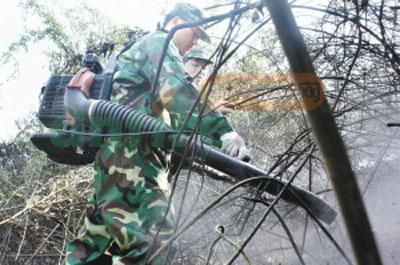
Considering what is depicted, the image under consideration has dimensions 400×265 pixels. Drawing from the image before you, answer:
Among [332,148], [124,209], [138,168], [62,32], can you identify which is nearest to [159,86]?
[138,168]

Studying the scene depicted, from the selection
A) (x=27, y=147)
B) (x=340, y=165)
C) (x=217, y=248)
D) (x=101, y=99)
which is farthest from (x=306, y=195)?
(x=27, y=147)

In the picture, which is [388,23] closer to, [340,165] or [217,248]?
[340,165]

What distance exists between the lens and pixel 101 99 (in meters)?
2.37

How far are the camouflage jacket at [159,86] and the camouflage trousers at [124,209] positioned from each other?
0.79 ft

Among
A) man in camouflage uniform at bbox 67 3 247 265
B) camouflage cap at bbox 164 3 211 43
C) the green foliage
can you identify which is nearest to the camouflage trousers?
man in camouflage uniform at bbox 67 3 247 265

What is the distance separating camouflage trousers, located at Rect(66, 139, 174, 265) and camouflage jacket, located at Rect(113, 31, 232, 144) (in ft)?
0.79

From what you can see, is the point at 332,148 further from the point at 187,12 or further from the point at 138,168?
the point at 187,12

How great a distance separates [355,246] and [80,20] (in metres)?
8.98

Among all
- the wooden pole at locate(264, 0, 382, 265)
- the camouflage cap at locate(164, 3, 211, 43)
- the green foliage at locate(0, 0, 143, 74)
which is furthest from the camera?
the green foliage at locate(0, 0, 143, 74)

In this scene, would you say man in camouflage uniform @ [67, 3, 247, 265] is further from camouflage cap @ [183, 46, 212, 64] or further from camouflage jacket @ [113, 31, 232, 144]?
camouflage cap @ [183, 46, 212, 64]

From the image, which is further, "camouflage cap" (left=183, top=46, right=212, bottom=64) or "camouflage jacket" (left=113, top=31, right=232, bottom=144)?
"camouflage cap" (left=183, top=46, right=212, bottom=64)

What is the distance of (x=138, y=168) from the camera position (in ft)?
7.59

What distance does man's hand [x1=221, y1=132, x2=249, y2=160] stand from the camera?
2129mm

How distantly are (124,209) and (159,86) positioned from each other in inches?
23.0
